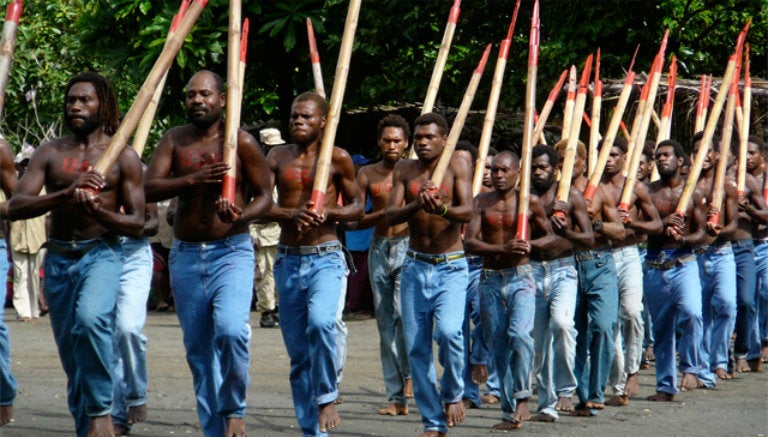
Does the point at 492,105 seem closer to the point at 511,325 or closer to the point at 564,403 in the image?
the point at 511,325

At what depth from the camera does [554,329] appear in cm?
1050

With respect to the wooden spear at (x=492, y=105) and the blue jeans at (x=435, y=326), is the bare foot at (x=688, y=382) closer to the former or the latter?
the wooden spear at (x=492, y=105)

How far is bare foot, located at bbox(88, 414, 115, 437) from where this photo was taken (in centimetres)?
763

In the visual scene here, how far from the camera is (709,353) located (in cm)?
1308

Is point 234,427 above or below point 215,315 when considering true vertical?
below

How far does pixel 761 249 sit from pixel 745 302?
877 millimetres

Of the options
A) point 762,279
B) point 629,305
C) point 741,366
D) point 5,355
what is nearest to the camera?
point 5,355

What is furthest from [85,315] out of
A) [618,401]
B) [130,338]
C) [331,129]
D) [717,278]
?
[717,278]

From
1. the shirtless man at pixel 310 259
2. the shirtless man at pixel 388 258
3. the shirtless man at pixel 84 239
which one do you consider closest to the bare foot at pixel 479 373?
the shirtless man at pixel 388 258

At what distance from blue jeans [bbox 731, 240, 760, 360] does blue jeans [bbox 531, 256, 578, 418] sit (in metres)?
4.13

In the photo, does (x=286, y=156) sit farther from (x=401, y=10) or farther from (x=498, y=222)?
(x=401, y=10)

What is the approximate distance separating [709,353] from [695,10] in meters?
8.36

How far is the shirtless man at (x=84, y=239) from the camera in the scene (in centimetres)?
761

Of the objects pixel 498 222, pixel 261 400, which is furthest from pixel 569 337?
pixel 261 400
